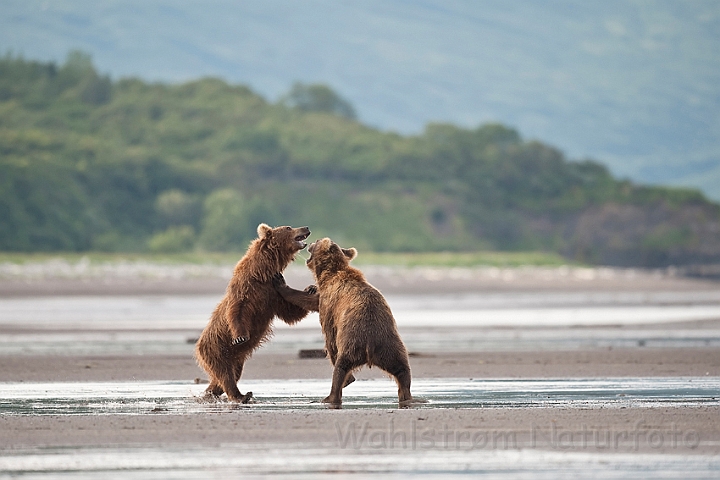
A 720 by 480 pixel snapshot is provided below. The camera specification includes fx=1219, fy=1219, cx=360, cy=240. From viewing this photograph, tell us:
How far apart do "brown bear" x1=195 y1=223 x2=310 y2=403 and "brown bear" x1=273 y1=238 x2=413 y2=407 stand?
496mm

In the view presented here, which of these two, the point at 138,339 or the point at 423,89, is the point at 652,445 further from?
the point at 423,89

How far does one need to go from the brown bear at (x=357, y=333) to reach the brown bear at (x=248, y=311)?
50 centimetres

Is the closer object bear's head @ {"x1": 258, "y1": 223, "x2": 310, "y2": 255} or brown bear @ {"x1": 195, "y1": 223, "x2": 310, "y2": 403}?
brown bear @ {"x1": 195, "y1": 223, "x2": 310, "y2": 403}

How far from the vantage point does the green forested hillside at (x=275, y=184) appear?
242 ft

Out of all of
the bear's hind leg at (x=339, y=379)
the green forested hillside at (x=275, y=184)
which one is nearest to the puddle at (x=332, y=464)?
the bear's hind leg at (x=339, y=379)

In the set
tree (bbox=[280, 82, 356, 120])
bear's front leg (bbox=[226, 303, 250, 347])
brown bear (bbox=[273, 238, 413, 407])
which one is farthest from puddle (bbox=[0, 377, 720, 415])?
A: tree (bbox=[280, 82, 356, 120])

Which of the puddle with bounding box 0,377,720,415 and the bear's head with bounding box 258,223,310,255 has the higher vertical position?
the bear's head with bounding box 258,223,310,255

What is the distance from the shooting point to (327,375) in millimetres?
12969

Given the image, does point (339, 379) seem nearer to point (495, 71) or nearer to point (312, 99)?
point (312, 99)

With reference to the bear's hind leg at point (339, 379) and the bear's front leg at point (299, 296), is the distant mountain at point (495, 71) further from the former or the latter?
the bear's hind leg at point (339, 379)

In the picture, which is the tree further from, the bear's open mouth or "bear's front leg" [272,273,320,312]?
"bear's front leg" [272,273,320,312]

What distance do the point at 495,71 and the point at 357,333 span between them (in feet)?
600

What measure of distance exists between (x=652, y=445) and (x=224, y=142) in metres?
83.7

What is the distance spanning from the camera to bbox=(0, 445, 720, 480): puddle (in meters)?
6.50
